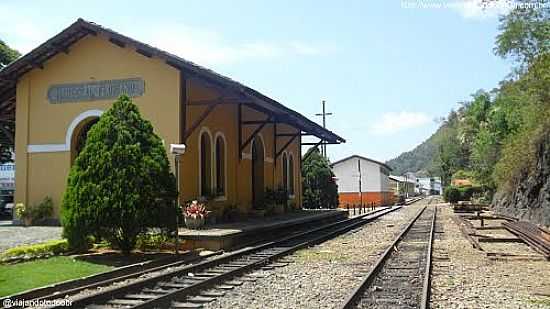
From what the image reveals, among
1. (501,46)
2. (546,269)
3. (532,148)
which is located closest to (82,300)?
(546,269)

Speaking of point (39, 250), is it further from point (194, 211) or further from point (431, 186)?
point (431, 186)

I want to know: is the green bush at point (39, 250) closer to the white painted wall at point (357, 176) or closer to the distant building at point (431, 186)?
the white painted wall at point (357, 176)

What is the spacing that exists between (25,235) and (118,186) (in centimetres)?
494

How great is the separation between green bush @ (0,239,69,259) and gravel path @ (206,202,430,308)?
14.1 ft

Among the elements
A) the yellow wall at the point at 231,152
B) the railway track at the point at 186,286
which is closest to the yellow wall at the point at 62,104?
the yellow wall at the point at 231,152

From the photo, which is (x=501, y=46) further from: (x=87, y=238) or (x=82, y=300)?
(x=82, y=300)

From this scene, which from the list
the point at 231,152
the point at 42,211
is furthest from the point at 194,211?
the point at 231,152

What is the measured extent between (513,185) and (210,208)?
18111 millimetres

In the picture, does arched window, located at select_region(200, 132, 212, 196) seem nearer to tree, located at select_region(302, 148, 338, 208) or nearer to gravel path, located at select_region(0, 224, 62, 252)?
gravel path, located at select_region(0, 224, 62, 252)

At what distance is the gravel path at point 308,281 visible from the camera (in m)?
7.98

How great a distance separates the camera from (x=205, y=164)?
19.4 m

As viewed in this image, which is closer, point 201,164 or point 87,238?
point 87,238

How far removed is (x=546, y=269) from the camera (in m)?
10.9

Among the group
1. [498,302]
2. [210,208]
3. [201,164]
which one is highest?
[201,164]
